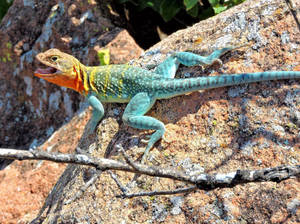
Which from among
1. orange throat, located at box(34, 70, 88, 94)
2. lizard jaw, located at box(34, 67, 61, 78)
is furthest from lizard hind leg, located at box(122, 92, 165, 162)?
lizard jaw, located at box(34, 67, 61, 78)

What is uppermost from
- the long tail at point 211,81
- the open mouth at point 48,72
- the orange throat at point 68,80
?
the open mouth at point 48,72

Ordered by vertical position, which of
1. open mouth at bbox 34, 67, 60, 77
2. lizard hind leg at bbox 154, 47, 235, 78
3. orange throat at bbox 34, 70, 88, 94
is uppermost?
open mouth at bbox 34, 67, 60, 77

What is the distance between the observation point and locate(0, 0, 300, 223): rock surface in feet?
8.53

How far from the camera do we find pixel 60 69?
Answer: 154 inches

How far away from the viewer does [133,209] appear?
114 inches

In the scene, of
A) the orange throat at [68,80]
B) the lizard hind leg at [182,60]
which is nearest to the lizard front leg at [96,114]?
the orange throat at [68,80]

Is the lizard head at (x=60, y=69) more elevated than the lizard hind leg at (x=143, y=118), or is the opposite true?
the lizard head at (x=60, y=69)

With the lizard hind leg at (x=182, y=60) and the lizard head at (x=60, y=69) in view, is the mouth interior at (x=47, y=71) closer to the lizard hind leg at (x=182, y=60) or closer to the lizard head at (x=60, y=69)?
the lizard head at (x=60, y=69)

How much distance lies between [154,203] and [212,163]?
60 cm

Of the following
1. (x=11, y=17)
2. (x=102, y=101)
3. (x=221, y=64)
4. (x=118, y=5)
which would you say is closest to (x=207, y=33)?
(x=221, y=64)

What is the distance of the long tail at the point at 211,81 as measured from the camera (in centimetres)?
284

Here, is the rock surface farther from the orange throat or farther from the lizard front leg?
the orange throat

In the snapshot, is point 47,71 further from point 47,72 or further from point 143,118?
point 143,118

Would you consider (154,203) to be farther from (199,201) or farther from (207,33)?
(207,33)
